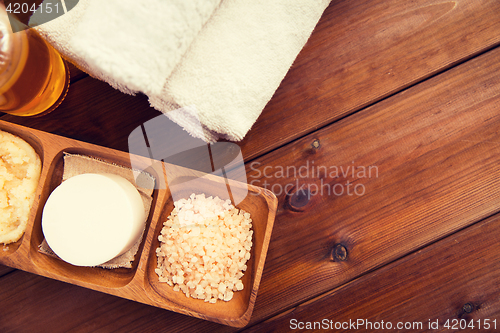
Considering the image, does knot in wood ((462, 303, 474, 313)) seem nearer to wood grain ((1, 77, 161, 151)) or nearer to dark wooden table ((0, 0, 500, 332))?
dark wooden table ((0, 0, 500, 332))

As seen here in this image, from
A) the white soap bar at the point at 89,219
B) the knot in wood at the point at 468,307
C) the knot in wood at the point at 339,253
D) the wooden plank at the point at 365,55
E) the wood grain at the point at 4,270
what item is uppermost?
the wooden plank at the point at 365,55

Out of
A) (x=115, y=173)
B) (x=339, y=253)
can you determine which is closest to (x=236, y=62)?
(x=115, y=173)

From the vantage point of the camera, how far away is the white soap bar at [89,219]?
33cm

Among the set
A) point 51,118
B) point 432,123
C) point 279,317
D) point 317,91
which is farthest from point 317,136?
point 51,118

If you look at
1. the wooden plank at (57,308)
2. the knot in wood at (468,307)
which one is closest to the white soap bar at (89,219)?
the wooden plank at (57,308)

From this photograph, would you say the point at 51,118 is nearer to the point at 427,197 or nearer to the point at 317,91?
the point at 317,91

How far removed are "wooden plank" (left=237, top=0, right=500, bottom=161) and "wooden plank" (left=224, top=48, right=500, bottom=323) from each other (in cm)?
2

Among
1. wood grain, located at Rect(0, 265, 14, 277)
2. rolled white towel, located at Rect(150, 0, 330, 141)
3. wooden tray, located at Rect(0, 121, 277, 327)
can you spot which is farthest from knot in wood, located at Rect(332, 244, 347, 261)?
wood grain, located at Rect(0, 265, 14, 277)

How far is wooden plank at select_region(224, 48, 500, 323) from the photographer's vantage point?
1.41 ft

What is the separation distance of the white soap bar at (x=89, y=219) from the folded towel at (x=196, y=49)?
0.12m

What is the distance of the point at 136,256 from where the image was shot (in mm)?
370

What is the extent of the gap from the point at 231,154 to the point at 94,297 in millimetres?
293

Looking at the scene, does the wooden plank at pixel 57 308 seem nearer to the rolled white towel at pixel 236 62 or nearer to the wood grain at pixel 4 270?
the wood grain at pixel 4 270

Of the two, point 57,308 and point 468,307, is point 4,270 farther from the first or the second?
point 468,307
